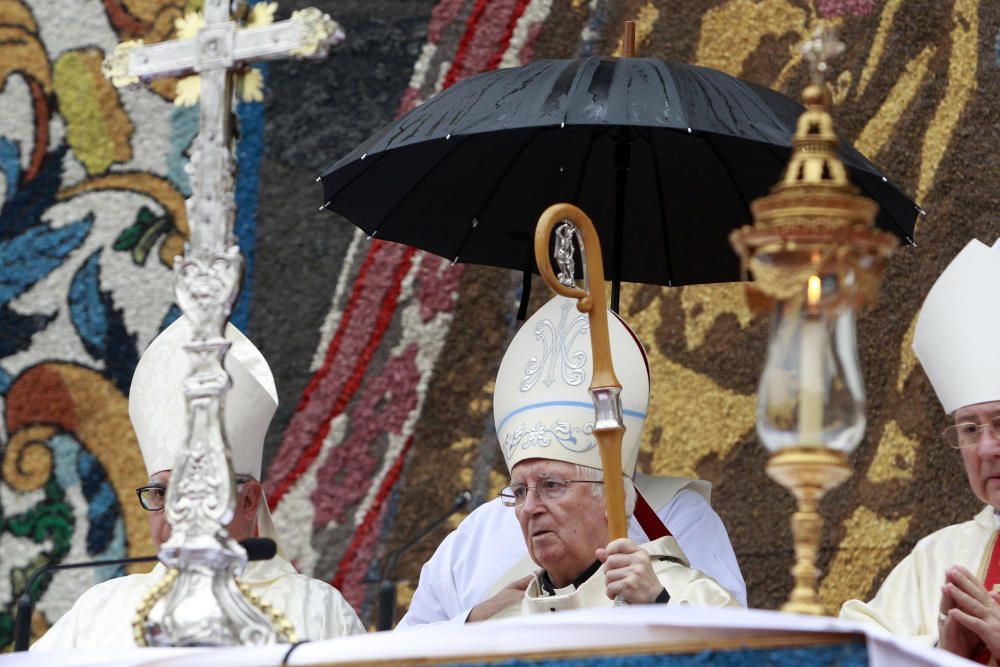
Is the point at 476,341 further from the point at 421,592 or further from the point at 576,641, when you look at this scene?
the point at 576,641

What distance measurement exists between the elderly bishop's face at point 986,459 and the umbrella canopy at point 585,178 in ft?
1.98

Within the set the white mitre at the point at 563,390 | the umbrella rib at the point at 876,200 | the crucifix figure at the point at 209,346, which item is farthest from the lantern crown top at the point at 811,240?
the umbrella rib at the point at 876,200

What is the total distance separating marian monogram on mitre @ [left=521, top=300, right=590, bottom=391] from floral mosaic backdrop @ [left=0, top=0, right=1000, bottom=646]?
1.50m

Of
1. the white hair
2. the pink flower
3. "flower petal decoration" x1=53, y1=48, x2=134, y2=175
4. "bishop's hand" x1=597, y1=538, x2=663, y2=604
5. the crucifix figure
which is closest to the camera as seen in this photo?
the crucifix figure

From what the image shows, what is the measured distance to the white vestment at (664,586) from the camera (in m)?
3.77

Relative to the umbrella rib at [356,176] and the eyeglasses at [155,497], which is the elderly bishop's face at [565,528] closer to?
the eyeglasses at [155,497]

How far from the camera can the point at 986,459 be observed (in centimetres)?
387

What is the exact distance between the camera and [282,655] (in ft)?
8.11

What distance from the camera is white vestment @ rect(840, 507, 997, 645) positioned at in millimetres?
3967

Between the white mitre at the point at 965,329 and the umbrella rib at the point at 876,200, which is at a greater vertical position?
the umbrella rib at the point at 876,200

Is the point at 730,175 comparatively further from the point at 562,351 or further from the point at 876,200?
the point at 562,351

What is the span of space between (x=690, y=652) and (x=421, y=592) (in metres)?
2.45

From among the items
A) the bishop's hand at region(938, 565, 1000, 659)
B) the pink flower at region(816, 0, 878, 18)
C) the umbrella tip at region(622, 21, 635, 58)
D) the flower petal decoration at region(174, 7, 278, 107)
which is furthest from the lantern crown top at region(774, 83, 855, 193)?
the pink flower at region(816, 0, 878, 18)

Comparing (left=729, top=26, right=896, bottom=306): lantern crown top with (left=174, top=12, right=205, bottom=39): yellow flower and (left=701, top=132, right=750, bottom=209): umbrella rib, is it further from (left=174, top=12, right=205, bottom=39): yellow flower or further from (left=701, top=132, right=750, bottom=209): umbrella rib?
(left=701, top=132, right=750, bottom=209): umbrella rib
